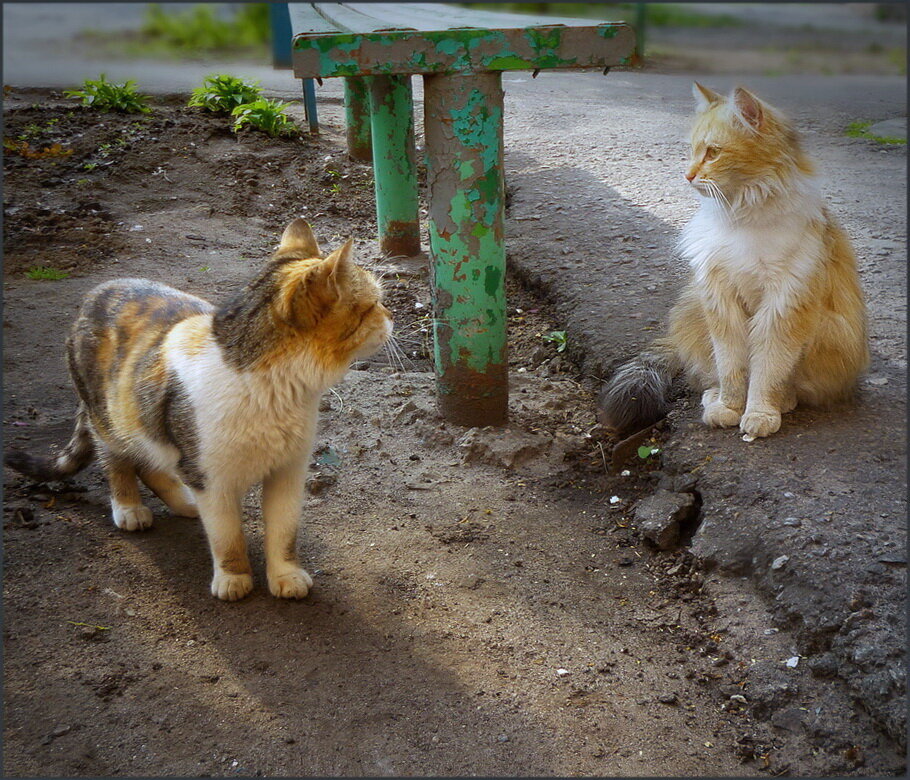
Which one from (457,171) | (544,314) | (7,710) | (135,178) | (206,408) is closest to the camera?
(7,710)

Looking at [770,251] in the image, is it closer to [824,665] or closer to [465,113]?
[465,113]

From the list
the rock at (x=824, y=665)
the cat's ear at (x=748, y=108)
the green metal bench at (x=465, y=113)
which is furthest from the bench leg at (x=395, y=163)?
the rock at (x=824, y=665)

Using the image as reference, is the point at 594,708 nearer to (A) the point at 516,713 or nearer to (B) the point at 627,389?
(A) the point at 516,713

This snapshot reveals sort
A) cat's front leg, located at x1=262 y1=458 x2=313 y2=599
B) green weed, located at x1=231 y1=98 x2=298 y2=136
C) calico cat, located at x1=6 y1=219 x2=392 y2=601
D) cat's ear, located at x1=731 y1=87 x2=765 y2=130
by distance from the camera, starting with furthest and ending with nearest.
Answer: green weed, located at x1=231 y1=98 x2=298 y2=136
cat's ear, located at x1=731 y1=87 x2=765 y2=130
cat's front leg, located at x1=262 y1=458 x2=313 y2=599
calico cat, located at x1=6 y1=219 x2=392 y2=601

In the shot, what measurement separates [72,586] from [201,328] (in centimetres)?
101

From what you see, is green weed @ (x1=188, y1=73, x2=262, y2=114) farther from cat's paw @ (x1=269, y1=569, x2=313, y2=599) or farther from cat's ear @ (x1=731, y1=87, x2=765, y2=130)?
cat's paw @ (x1=269, y1=569, x2=313, y2=599)

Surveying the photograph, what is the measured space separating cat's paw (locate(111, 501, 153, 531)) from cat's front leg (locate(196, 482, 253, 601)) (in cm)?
45

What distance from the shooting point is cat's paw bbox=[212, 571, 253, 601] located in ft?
9.30

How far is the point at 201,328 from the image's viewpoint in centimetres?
282

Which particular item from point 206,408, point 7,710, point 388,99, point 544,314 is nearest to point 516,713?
point 206,408

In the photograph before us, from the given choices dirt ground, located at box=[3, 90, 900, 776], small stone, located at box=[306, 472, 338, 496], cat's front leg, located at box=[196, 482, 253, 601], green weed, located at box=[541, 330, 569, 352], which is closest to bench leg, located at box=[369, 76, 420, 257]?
dirt ground, located at box=[3, 90, 900, 776]

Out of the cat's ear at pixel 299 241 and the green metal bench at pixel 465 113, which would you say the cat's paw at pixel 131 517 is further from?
the green metal bench at pixel 465 113

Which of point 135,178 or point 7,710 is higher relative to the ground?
point 135,178

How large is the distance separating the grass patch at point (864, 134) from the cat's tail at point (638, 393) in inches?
164
